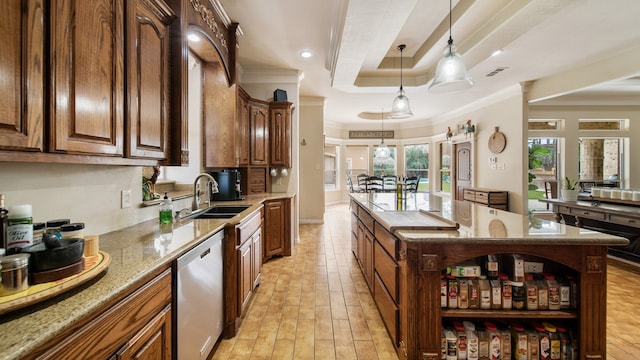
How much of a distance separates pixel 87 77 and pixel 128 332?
1.04 m

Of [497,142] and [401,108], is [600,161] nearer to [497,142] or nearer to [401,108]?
[497,142]

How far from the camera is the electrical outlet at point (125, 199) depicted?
67.2 inches

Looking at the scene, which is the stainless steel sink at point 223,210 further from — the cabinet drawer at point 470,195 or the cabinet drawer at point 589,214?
the cabinet drawer at point 470,195

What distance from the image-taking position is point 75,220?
1358 mm

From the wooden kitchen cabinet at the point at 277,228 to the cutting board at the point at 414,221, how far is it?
1800 mm

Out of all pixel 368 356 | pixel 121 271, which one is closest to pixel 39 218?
pixel 121 271

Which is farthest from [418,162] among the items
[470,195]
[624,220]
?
[624,220]

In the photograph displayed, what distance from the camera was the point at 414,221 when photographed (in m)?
1.78

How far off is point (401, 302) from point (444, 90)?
1922mm

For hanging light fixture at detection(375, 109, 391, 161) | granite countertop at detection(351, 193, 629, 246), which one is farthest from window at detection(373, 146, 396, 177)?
granite countertop at detection(351, 193, 629, 246)

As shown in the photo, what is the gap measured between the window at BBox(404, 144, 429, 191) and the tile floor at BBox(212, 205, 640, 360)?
539cm

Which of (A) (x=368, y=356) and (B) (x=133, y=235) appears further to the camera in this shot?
(A) (x=368, y=356)

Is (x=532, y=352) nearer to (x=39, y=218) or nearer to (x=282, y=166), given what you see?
(x=39, y=218)

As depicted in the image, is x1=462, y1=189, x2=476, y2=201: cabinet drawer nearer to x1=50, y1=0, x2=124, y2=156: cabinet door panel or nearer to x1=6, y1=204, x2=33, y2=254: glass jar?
x1=50, y1=0, x2=124, y2=156: cabinet door panel
